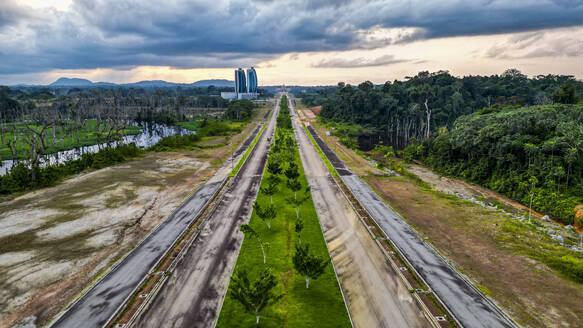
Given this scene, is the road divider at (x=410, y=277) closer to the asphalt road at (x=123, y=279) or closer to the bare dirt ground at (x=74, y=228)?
the asphalt road at (x=123, y=279)

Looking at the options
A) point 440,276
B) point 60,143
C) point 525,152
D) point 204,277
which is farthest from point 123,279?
point 60,143

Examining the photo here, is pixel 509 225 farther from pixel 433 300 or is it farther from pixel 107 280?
pixel 107 280

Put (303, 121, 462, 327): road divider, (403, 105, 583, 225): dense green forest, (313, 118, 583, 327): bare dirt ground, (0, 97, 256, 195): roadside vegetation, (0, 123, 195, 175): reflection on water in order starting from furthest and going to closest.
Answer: (0, 123, 195, 175): reflection on water → (0, 97, 256, 195): roadside vegetation → (403, 105, 583, 225): dense green forest → (313, 118, 583, 327): bare dirt ground → (303, 121, 462, 327): road divider

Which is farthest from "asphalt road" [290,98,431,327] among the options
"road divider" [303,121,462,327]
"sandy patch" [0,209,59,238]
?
"sandy patch" [0,209,59,238]

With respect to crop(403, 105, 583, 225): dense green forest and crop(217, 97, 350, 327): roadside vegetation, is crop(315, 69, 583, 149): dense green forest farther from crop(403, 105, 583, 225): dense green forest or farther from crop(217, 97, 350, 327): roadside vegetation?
crop(217, 97, 350, 327): roadside vegetation

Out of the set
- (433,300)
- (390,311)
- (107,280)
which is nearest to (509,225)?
(433,300)

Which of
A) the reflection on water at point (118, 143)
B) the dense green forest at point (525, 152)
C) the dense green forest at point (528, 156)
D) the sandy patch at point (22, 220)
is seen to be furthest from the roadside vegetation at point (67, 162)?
the dense green forest at point (528, 156)
